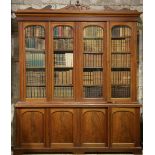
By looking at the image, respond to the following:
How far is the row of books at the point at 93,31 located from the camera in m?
4.21

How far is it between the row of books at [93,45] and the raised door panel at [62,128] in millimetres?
971

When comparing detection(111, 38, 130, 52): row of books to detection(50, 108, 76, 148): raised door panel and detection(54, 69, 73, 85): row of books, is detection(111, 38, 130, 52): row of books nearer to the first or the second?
detection(54, 69, 73, 85): row of books

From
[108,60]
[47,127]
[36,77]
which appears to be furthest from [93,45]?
[47,127]

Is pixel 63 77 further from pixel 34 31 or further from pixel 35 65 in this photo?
pixel 34 31

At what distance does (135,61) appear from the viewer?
4.18m

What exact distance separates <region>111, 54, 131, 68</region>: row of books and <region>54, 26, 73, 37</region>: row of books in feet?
2.46

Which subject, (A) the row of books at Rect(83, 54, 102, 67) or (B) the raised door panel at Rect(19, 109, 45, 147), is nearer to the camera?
(B) the raised door panel at Rect(19, 109, 45, 147)

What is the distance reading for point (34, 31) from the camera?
13.7 feet

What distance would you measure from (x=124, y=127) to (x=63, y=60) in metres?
1.36

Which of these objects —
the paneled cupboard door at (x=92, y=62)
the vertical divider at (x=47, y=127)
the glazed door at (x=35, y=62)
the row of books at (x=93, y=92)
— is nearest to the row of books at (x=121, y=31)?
the paneled cupboard door at (x=92, y=62)

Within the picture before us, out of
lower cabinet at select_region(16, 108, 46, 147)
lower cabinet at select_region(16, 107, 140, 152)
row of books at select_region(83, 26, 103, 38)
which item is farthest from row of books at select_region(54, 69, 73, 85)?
row of books at select_region(83, 26, 103, 38)

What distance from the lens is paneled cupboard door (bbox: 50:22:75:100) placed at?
4207 mm

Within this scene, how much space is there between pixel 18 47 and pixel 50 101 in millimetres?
1075
